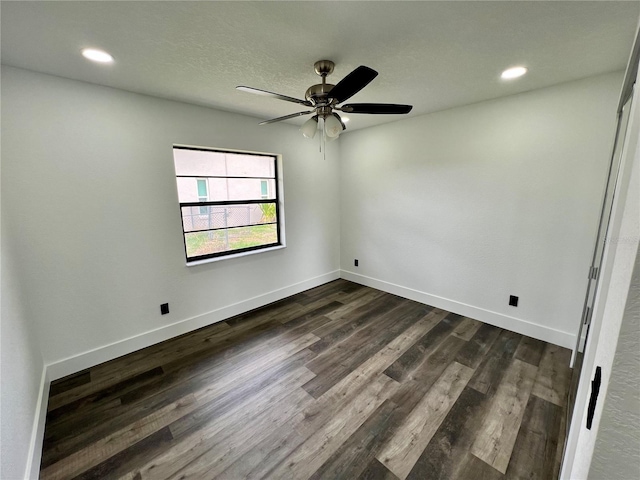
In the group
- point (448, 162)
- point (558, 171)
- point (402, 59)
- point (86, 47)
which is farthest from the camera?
point (448, 162)

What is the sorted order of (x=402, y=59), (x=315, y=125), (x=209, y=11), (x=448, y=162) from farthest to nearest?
1. (x=448, y=162)
2. (x=315, y=125)
3. (x=402, y=59)
4. (x=209, y=11)

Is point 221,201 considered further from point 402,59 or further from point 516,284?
point 516,284

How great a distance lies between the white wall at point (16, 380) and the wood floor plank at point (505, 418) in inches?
92.1

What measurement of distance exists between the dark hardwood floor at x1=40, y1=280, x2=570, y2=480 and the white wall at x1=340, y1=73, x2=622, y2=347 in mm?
462

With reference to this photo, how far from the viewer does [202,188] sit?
2.93 metres

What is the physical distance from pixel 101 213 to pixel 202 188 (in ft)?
3.08

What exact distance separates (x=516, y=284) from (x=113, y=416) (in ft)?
12.0

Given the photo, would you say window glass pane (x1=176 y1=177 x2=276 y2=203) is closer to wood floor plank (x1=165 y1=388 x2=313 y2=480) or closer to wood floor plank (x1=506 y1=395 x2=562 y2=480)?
wood floor plank (x1=165 y1=388 x2=313 y2=480)

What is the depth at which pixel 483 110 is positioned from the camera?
272 centimetres

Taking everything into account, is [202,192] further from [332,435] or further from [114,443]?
[332,435]

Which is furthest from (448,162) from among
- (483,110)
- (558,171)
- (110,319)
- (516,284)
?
(110,319)

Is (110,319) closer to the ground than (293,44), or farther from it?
closer to the ground

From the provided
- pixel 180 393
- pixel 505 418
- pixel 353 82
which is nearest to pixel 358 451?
pixel 505 418

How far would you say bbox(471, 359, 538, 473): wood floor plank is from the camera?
155 cm
